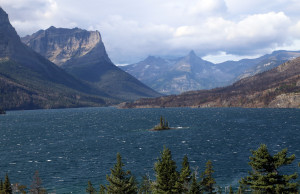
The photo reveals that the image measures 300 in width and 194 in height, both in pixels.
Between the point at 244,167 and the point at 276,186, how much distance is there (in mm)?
58082

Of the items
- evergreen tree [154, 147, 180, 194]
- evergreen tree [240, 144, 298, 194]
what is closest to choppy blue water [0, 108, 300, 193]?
evergreen tree [154, 147, 180, 194]

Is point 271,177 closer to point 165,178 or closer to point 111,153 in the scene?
point 165,178

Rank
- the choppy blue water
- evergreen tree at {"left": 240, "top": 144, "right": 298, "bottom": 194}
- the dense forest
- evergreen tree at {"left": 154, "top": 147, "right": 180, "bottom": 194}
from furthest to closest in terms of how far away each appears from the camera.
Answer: the choppy blue water < evergreen tree at {"left": 154, "top": 147, "right": 180, "bottom": 194} < the dense forest < evergreen tree at {"left": 240, "top": 144, "right": 298, "bottom": 194}

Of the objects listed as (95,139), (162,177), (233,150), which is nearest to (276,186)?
(162,177)

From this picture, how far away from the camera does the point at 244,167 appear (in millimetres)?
98125

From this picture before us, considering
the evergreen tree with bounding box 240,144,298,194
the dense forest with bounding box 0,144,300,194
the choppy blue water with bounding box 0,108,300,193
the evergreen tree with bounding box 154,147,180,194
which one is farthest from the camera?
the choppy blue water with bounding box 0,108,300,193

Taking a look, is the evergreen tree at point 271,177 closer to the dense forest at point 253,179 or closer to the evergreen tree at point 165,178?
the dense forest at point 253,179

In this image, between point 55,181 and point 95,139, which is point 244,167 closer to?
point 55,181

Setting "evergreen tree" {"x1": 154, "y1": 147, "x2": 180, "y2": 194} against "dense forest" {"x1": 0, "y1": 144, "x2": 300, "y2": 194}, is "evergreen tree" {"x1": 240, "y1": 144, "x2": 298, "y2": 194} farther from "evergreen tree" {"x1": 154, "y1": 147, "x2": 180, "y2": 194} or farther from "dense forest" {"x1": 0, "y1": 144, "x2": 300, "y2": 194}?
"evergreen tree" {"x1": 154, "y1": 147, "x2": 180, "y2": 194}

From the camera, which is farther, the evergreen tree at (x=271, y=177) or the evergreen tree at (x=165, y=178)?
the evergreen tree at (x=165, y=178)

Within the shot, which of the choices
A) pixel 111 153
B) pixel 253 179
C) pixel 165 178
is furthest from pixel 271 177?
pixel 111 153

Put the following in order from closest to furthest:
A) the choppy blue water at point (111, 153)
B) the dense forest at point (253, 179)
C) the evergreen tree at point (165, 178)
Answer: the dense forest at point (253, 179) < the evergreen tree at point (165, 178) < the choppy blue water at point (111, 153)

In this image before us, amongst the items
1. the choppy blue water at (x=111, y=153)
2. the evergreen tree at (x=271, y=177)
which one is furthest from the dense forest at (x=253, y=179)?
the choppy blue water at (x=111, y=153)

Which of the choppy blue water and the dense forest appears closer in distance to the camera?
the dense forest
